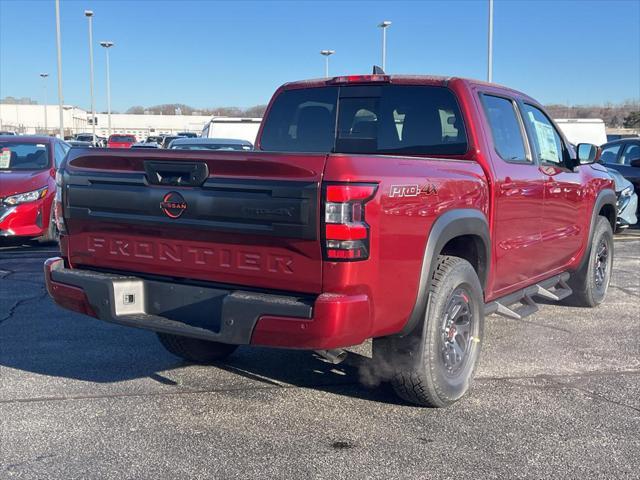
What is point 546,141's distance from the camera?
596cm

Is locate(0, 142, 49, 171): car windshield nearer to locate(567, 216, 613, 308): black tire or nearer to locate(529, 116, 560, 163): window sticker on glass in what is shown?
locate(529, 116, 560, 163): window sticker on glass

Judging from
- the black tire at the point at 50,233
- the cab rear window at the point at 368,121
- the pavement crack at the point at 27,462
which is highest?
the cab rear window at the point at 368,121

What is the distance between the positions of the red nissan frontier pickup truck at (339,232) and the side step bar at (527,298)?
0.03 meters

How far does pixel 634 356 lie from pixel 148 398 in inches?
144

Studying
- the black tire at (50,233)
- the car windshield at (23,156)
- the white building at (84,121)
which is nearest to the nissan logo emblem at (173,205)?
the black tire at (50,233)

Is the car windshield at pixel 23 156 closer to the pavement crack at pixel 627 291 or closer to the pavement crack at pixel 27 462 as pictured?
the pavement crack at pixel 27 462

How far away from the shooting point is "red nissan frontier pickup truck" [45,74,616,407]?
3453mm

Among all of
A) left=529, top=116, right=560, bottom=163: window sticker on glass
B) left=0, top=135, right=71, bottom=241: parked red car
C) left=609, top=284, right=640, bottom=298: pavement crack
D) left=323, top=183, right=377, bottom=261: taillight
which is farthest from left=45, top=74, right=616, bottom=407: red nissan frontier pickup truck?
left=0, top=135, right=71, bottom=241: parked red car

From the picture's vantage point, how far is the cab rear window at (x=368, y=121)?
4.92 meters

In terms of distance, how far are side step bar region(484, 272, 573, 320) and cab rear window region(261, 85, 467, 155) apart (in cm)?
114

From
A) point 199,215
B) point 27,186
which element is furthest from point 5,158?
point 199,215

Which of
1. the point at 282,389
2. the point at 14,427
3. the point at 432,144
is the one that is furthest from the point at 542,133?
the point at 14,427

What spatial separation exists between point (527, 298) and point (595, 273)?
72.2 inches

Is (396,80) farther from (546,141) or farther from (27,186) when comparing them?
(27,186)
